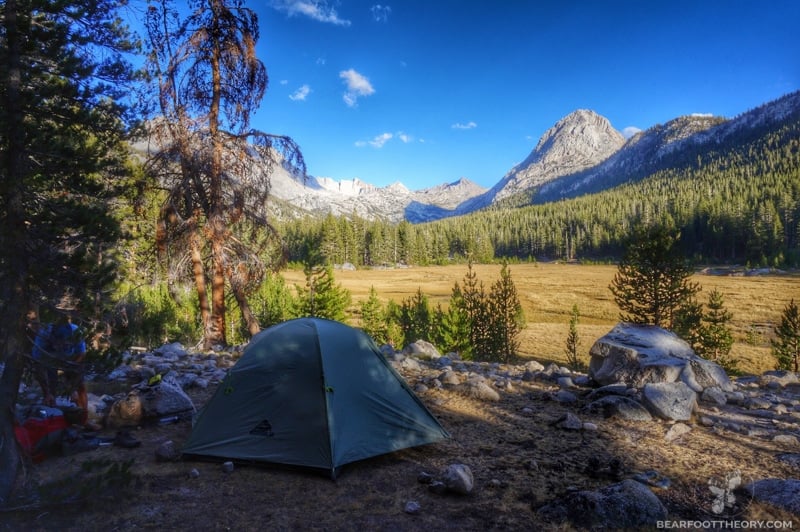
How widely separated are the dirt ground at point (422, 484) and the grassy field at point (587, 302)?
2908 centimetres

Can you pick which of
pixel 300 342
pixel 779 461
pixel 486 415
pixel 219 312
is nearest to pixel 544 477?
pixel 486 415

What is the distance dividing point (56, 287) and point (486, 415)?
7.08 m

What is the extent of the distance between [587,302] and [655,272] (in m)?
38.0

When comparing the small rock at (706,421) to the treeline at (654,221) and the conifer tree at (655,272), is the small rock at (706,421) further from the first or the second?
the treeline at (654,221)

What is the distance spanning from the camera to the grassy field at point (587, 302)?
35781 millimetres

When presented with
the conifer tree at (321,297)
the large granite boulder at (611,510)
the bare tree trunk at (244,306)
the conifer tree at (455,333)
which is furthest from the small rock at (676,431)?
the conifer tree at (321,297)

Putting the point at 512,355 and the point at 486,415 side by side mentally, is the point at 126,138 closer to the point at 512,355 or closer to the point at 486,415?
the point at 486,415

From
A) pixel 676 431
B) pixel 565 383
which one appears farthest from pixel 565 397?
pixel 676 431

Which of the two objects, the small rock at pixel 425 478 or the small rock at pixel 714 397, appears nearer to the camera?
the small rock at pixel 425 478

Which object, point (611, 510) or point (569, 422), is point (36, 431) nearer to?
point (611, 510)

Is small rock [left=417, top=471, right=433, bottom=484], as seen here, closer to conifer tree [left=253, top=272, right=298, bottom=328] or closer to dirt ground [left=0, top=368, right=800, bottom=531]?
dirt ground [left=0, top=368, right=800, bottom=531]

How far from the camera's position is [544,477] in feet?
17.5

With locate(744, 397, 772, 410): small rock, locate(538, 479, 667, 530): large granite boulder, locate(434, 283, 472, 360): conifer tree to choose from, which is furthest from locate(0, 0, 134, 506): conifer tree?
locate(434, 283, 472, 360): conifer tree

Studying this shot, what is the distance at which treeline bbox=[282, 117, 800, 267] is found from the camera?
315 ft
